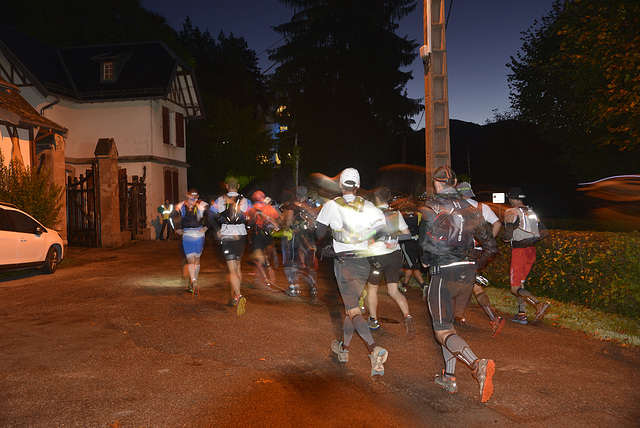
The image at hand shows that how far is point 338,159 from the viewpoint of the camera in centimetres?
3303

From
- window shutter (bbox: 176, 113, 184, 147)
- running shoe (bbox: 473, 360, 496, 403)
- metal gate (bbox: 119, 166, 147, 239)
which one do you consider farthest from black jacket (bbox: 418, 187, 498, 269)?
window shutter (bbox: 176, 113, 184, 147)

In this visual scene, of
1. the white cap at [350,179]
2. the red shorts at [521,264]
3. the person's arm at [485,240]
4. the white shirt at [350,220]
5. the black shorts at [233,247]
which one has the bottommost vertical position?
the red shorts at [521,264]

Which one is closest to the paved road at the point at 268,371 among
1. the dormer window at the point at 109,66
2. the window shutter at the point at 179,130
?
the dormer window at the point at 109,66

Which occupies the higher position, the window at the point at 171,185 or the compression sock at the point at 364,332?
the window at the point at 171,185

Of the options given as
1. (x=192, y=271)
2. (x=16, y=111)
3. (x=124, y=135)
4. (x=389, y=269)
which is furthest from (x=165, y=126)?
(x=389, y=269)

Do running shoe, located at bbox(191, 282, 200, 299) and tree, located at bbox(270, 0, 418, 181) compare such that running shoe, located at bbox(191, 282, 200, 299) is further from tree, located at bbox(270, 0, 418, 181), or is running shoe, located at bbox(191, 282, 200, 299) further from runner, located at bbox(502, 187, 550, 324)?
tree, located at bbox(270, 0, 418, 181)

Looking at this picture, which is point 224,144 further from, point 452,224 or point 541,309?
point 452,224

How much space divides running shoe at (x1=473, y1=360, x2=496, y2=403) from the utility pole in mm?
5882

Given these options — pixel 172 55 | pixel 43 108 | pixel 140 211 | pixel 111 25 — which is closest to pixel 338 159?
pixel 172 55

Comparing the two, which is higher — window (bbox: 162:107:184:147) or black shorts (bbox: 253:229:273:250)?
window (bbox: 162:107:184:147)

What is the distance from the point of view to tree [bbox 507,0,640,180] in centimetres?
1390

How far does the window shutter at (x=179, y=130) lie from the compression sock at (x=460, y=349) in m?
25.1

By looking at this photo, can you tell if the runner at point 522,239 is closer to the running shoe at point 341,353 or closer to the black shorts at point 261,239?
the running shoe at point 341,353

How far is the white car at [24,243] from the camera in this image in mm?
10766
